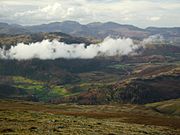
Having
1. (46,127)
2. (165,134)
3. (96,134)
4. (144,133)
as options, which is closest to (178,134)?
(165,134)

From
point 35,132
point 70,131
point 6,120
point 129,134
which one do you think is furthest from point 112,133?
point 6,120

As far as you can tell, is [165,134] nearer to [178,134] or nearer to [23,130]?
[178,134]

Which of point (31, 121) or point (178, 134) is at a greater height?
point (31, 121)

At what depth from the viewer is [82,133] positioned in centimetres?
5600

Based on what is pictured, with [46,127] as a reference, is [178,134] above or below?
below

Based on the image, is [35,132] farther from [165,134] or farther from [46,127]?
[165,134]

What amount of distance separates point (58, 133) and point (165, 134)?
26095 mm

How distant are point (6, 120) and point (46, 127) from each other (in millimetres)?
9608

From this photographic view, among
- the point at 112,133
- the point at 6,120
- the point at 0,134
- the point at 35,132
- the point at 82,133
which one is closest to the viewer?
the point at 0,134

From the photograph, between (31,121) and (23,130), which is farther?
(31,121)

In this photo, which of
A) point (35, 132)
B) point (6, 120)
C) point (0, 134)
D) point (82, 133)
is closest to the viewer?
point (0, 134)

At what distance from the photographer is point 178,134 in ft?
246

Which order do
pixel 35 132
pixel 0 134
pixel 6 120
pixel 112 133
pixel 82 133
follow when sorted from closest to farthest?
1. pixel 0 134
2. pixel 35 132
3. pixel 82 133
4. pixel 112 133
5. pixel 6 120

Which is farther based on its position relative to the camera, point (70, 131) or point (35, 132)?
point (70, 131)
